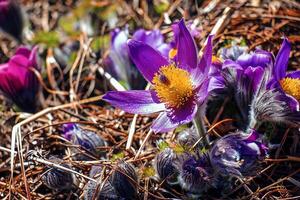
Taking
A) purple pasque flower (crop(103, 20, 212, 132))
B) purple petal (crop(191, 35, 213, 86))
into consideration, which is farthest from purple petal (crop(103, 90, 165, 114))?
purple petal (crop(191, 35, 213, 86))

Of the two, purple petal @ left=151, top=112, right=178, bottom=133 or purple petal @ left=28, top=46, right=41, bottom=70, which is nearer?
purple petal @ left=151, top=112, right=178, bottom=133

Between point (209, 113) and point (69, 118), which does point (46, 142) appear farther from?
point (209, 113)

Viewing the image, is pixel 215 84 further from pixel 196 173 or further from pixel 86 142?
pixel 86 142

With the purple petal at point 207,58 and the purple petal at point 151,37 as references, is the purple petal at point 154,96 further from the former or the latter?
the purple petal at point 151,37

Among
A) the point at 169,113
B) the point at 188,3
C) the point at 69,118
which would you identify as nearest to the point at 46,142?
the point at 69,118

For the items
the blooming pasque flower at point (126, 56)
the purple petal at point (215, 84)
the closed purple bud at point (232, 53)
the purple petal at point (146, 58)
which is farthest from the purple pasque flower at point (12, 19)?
the purple petal at point (215, 84)

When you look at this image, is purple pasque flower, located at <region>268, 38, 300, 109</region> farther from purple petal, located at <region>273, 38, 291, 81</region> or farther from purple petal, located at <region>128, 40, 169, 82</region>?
purple petal, located at <region>128, 40, 169, 82</region>
